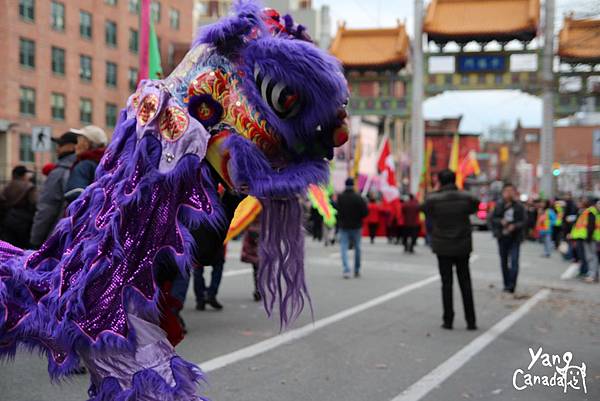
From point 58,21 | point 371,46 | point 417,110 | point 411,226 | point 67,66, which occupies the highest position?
point 58,21

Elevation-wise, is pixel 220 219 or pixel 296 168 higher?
pixel 296 168

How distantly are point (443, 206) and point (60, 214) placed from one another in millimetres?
4409

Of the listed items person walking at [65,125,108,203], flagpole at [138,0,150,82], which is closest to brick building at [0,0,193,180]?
flagpole at [138,0,150,82]

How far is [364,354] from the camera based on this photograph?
5922 mm

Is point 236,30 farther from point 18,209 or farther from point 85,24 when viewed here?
point 85,24

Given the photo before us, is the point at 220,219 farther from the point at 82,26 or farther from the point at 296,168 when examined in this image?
the point at 82,26

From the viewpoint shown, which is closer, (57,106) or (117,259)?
(117,259)

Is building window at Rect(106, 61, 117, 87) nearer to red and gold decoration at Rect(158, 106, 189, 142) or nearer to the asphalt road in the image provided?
the asphalt road

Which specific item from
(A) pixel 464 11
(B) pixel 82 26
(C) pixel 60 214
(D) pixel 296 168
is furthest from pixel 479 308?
(B) pixel 82 26

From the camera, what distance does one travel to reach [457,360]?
19.1ft

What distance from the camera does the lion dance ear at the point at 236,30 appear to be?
2279mm

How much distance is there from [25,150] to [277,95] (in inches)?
1331

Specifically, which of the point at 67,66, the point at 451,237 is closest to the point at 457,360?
the point at 451,237

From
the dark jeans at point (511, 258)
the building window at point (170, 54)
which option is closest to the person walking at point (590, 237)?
the dark jeans at point (511, 258)
